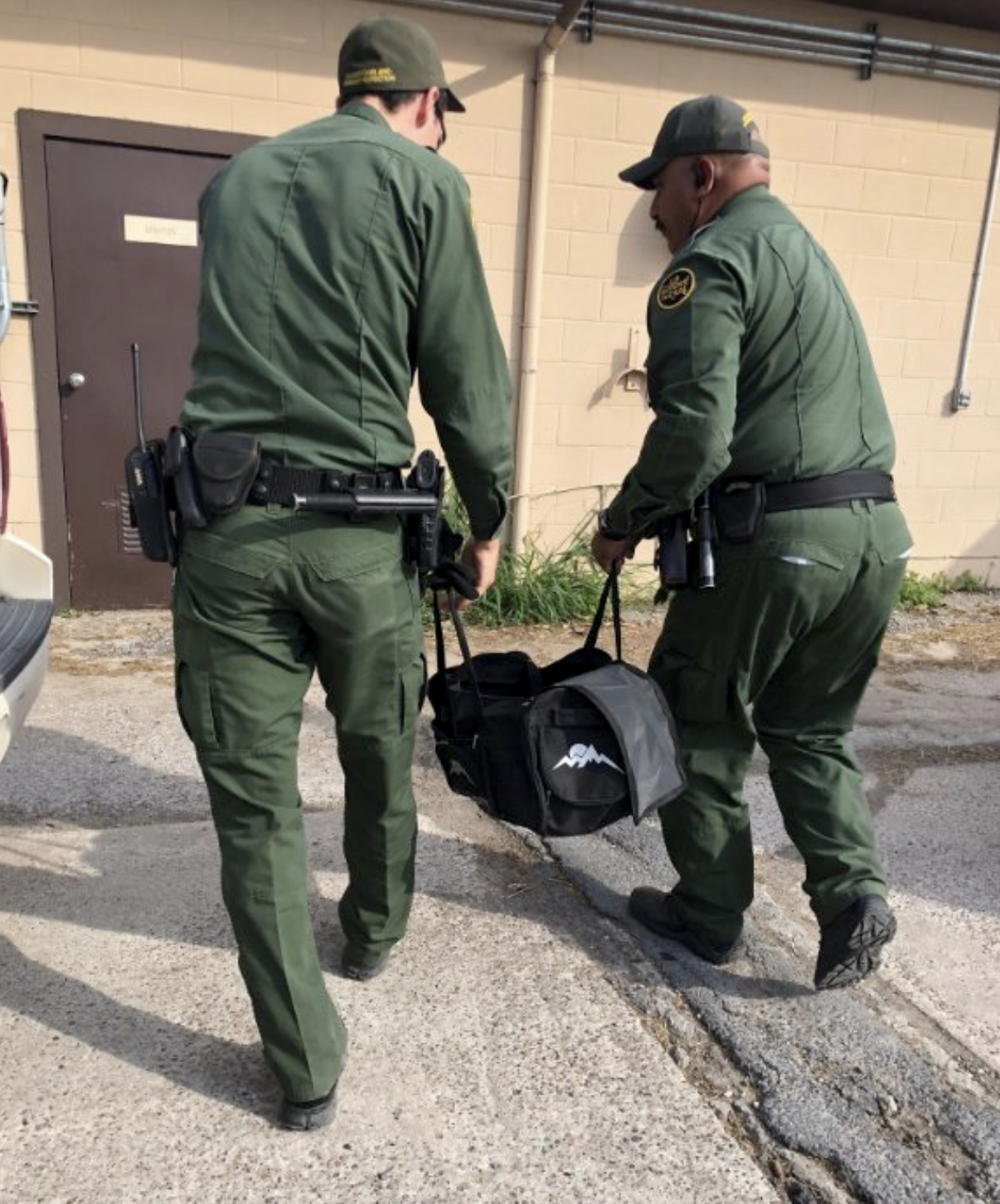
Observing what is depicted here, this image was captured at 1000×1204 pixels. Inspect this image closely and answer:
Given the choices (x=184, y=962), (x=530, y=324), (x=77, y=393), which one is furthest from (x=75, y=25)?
(x=184, y=962)

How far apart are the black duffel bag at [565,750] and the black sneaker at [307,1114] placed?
0.71m

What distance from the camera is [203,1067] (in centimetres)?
224

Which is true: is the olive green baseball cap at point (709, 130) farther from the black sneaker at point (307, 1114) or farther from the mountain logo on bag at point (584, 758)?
the black sneaker at point (307, 1114)

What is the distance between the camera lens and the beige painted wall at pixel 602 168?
527 cm

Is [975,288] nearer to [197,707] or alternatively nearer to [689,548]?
[689,548]

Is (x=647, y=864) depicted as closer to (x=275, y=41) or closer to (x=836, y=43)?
(x=275, y=41)

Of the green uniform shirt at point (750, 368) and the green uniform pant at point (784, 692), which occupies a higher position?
the green uniform shirt at point (750, 368)

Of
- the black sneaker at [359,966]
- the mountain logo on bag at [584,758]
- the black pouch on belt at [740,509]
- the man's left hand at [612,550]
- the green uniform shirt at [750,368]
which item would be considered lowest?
the black sneaker at [359,966]

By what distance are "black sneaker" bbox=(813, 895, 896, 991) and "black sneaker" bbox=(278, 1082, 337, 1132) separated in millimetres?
1229

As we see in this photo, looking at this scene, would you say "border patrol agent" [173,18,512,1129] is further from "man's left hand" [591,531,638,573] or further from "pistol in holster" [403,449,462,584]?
"man's left hand" [591,531,638,573]

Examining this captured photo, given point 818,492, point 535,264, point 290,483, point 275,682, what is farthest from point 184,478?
point 535,264

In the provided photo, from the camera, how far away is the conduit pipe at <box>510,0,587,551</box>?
18.7ft

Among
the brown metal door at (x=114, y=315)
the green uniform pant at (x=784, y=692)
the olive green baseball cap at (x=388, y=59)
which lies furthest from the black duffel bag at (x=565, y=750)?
the brown metal door at (x=114, y=315)

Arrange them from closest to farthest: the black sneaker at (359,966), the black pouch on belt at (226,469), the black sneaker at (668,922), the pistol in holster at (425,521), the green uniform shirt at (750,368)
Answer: the black pouch on belt at (226,469), the pistol in holster at (425,521), the green uniform shirt at (750,368), the black sneaker at (359,966), the black sneaker at (668,922)
